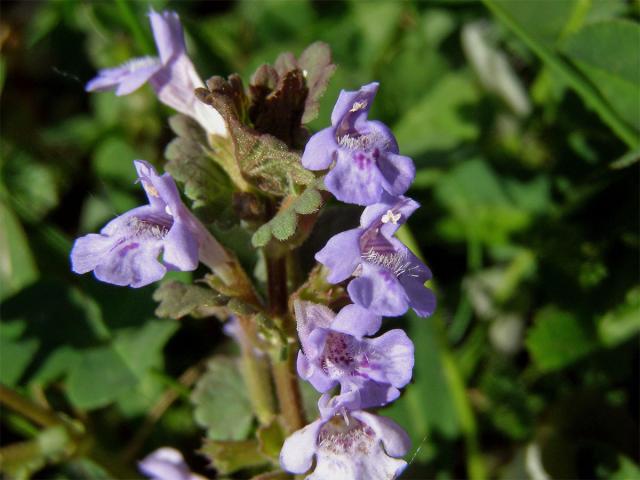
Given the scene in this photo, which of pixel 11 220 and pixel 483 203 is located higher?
pixel 11 220

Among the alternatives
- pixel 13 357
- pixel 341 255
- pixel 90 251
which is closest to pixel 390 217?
pixel 341 255

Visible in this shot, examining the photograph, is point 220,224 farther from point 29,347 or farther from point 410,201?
point 29,347

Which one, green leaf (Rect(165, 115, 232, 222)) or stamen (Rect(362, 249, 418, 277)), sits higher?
green leaf (Rect(165, 115, 232, 222))

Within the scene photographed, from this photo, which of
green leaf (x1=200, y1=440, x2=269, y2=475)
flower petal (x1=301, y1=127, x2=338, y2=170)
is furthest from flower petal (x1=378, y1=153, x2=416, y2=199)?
green leaf (x1=200, y1=440, x2=269, y2=475)

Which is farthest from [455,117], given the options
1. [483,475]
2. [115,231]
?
[115,231]

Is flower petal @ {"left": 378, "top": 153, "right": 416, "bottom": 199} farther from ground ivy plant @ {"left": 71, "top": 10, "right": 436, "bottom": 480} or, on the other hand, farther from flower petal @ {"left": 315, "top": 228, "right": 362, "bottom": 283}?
flower petal @ {"left": 315, "top": 228, "right": 362, "bottom": 283}

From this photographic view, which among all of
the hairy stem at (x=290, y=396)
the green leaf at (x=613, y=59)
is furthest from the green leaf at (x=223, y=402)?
the green leaf at (x=613, y=59)

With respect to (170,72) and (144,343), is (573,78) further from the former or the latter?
(144,343)

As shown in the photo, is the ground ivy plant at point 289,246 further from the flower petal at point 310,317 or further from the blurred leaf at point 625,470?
the blurred leaf at point 625,470

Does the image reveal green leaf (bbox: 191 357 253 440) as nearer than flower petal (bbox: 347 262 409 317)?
No
